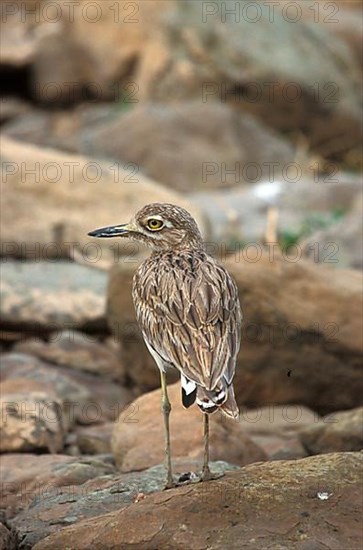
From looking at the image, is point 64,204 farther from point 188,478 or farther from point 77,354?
point 188,478

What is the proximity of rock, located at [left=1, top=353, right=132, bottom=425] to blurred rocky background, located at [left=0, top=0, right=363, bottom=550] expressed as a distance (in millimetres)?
24

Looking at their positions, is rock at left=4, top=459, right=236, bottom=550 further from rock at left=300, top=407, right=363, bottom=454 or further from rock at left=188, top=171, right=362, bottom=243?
rock at left=188, top=171, right=362, bottom=243

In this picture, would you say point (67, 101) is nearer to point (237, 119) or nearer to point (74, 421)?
point (237, 119)

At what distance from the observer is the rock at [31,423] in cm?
767

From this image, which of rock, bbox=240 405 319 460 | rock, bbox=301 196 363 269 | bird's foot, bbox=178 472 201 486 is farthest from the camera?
rock, bbox=301 196 363 269

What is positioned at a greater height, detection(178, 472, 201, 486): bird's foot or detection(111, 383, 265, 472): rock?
detection(178, 472, 201, 486): bird's foot

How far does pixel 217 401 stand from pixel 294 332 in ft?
11.6

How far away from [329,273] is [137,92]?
9.50m

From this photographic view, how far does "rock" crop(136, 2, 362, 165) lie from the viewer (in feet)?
57.3

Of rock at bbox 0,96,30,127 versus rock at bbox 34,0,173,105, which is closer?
rock at bbox 0,96,30,127

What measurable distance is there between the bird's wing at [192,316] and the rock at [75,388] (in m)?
2.51

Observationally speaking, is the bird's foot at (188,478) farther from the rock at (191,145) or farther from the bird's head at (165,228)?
the rock at (191,145)

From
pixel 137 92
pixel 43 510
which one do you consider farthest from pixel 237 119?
pixel 43 510

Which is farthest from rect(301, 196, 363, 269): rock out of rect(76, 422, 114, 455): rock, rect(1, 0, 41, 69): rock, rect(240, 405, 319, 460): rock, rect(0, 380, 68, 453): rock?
rect(1, 0, 41, 69): rock
